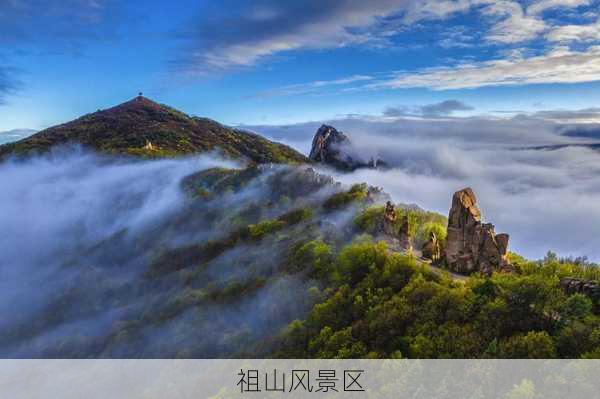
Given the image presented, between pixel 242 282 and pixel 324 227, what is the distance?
623 inches

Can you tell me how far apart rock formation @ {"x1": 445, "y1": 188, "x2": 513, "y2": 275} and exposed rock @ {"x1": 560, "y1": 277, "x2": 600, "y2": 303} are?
9635 millimetres

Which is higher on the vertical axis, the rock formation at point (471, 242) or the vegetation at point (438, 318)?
the rock formation at point (471, 242)

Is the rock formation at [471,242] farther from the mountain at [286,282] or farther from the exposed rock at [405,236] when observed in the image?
the exposed rock at [405,236]

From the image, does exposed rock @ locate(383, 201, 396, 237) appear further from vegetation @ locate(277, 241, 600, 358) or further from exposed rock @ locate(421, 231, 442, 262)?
vegetation @ locate(277, 241, 600, 358)

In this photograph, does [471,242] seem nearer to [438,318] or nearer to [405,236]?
[405,236]

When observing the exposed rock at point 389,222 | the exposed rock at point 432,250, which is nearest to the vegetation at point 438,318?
the exposed rock at point 432,250

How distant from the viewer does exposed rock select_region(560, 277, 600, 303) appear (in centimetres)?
3272

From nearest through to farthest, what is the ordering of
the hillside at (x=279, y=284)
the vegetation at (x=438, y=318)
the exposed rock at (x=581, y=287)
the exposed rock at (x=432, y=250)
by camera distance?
the vegetation at (x=438, y=318), the exposed rock at (x=581, y=287), the hillside at (x=279, y=284), the exposed rock at (x=432, y=250)

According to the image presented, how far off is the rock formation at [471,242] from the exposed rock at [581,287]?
9.63 m

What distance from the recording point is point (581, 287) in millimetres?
33938

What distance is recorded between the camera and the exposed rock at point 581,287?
1288 inches

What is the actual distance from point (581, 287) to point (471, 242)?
14.4 meters

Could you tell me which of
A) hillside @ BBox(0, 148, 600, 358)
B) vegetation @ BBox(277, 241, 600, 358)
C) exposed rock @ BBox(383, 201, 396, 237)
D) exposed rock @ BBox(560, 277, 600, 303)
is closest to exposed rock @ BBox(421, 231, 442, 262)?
hillside @ BBox(0, 148, 600, 358)

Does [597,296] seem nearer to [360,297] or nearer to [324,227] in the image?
[360,297]
